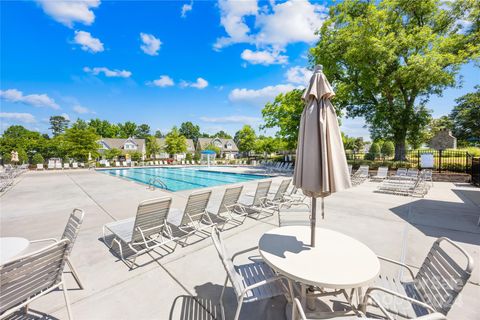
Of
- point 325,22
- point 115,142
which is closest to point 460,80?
point 325,22

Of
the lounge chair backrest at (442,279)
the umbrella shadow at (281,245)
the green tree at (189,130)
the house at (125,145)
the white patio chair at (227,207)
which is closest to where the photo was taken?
the lounge chair backrest at (442,279)

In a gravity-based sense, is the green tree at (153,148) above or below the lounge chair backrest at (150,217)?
above

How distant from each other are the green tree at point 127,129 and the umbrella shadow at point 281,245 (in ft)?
251

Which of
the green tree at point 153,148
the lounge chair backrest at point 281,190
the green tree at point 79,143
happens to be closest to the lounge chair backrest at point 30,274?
the lounge chair backrest at point 281,190

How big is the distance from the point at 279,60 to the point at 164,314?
1876cm

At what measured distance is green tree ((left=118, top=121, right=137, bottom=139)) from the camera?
67.8m

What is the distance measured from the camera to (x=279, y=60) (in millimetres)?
17281

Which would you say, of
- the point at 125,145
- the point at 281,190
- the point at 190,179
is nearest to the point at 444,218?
the point at 281,190

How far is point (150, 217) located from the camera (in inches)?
143

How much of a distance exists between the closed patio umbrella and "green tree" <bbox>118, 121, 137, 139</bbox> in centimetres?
7685

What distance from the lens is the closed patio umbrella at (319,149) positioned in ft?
7.04

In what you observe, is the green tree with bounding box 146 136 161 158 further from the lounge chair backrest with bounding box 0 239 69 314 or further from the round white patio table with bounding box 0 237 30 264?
the lounge chair backrest with bounding box 0 239 69 314

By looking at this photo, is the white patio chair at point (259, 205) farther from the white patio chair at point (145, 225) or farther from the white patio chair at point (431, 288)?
the white patio chair at point (431, 288)

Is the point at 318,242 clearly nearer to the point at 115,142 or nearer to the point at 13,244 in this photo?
the point at 13,244
